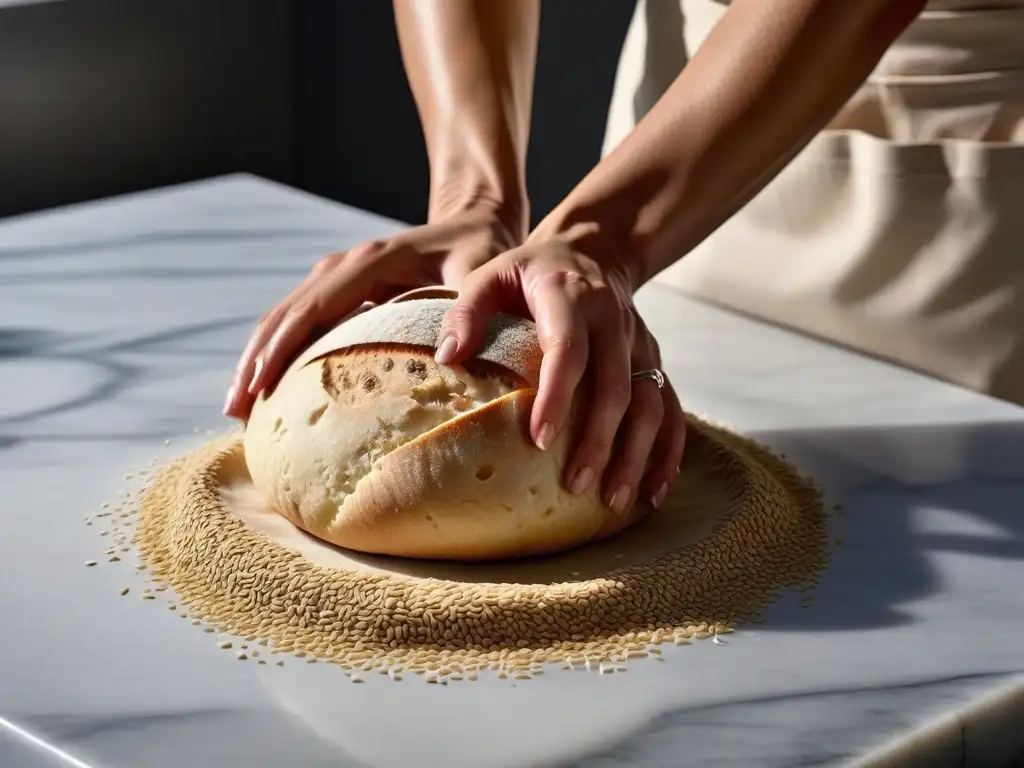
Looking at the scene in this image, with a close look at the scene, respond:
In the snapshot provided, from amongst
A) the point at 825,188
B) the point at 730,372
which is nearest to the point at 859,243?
the point at 825,188

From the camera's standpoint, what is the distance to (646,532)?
1022 millimetres

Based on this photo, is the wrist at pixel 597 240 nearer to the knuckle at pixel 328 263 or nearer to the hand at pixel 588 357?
the hand at pixel 588 357

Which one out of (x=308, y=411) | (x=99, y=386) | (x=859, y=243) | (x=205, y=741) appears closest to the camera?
(x=205, y=741)

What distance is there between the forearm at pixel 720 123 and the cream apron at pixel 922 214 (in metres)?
0.24

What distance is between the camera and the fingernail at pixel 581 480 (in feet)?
3.15

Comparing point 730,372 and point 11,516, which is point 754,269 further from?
point 11,516

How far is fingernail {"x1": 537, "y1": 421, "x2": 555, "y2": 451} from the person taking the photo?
3.07 ft

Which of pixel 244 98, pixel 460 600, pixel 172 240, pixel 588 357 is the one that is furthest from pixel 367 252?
pixel 244 98

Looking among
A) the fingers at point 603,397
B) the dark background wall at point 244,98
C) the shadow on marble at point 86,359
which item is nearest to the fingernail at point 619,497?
the fingers at point 603,397

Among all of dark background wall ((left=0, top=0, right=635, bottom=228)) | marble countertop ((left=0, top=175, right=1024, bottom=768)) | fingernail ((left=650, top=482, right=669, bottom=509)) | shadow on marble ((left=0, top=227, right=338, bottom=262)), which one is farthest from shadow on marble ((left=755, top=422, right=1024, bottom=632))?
dark background wall ((left=0, top=0, right=635, bottom=228))

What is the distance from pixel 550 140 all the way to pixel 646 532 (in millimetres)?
1892

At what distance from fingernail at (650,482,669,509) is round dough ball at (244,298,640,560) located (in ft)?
0.05

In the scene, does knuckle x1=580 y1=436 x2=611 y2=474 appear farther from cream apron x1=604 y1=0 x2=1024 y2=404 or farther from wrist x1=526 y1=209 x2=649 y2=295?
cream apron x1=604 y1=0 x2=1024 y2=404

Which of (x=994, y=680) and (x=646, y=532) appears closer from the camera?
(x=994, y=680)
